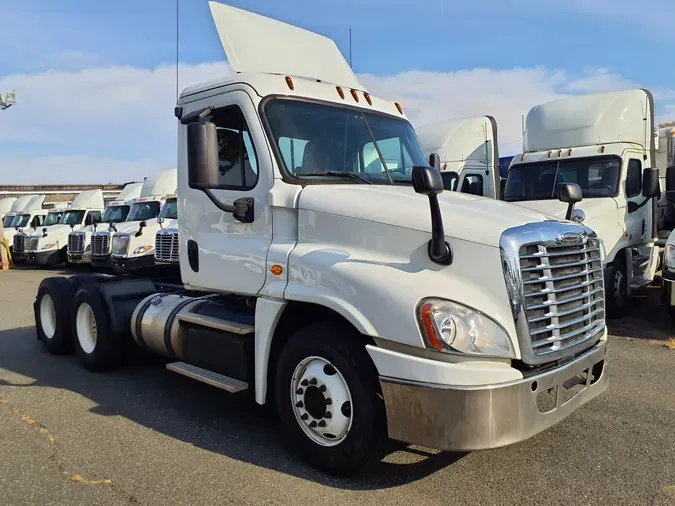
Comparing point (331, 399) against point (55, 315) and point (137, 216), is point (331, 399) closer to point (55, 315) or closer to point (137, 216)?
point (55, 315)

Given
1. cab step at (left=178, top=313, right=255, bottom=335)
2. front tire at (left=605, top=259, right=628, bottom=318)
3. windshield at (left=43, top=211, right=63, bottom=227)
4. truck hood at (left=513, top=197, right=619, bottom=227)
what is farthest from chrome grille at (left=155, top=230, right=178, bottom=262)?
windshield at (left=43, top=211, right=63, bottom=227)

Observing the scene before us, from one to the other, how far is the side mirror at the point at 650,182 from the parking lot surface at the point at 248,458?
439cm

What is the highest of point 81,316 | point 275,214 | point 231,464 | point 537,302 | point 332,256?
point 275,214

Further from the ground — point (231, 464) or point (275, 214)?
point (275, 214)

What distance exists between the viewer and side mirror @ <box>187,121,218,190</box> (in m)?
3.91

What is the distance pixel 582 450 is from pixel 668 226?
993 centimetres

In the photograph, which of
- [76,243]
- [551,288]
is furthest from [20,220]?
[551,288]

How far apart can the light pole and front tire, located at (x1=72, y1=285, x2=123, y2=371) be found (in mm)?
38514

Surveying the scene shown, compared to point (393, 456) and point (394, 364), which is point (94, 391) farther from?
point (394, 364)

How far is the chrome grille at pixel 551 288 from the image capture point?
3316 millimetres

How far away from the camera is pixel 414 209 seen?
145 inches

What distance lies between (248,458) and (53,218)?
21.8 metres

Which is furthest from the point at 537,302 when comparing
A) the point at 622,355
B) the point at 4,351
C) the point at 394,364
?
the point at 4,351

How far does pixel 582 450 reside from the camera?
4.14m
